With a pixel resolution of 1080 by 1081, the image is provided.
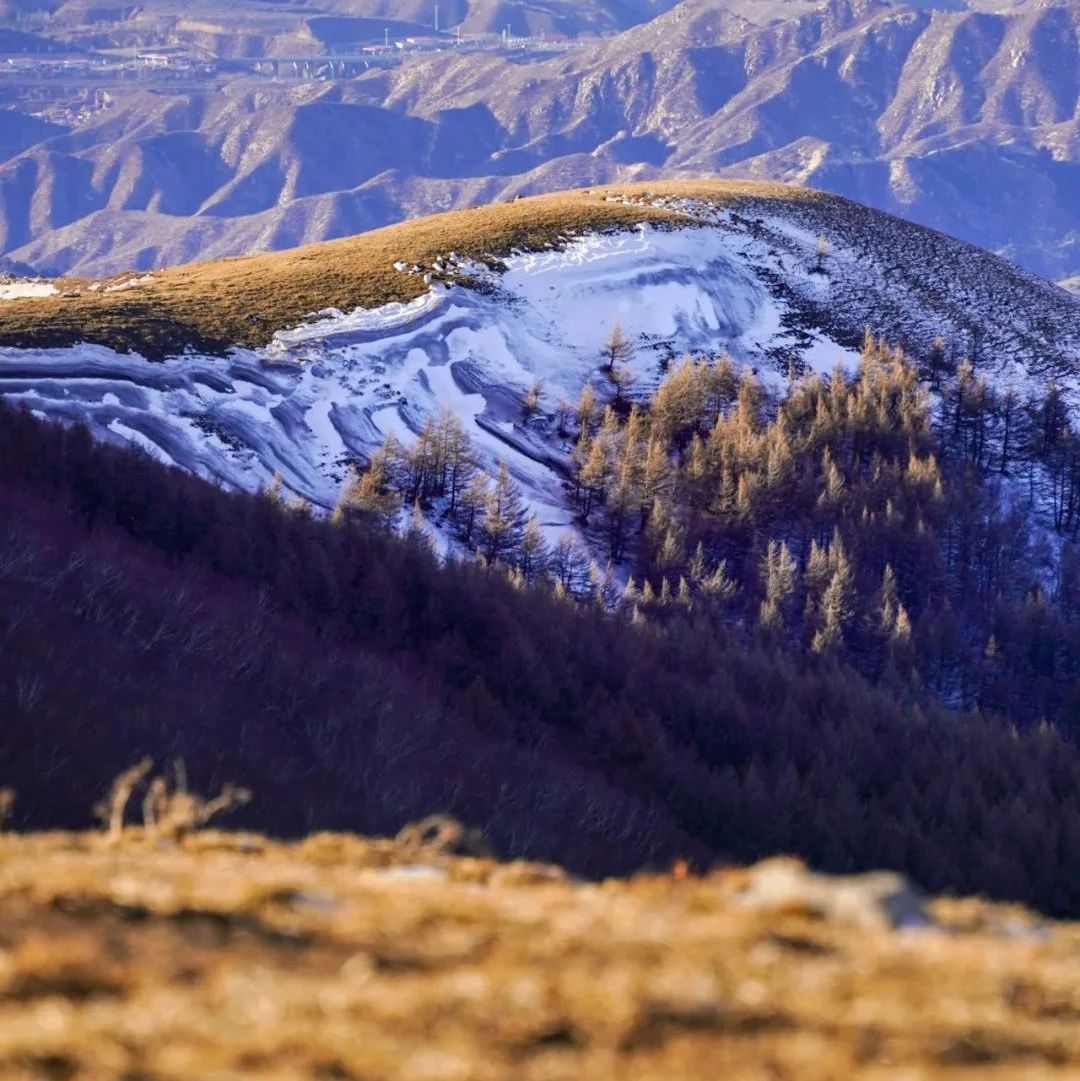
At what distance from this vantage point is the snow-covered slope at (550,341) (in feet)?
159

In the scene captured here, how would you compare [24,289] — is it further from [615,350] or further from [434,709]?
[434,709]

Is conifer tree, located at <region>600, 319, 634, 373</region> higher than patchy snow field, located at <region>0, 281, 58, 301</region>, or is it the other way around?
patchy snow field, located at <region>0, 281, 58, 301</region>

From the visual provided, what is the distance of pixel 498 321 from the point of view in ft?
210

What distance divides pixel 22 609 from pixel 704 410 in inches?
1698

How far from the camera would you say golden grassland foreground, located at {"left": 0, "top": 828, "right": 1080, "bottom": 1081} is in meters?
5.26

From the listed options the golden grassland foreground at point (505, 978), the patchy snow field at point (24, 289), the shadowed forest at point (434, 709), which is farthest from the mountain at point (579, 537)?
the golden grassland foreground at point (505, 978)

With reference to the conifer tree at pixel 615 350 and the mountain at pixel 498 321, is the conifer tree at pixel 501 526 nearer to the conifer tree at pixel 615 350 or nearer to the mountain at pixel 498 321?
the mountain at pixel 498 321

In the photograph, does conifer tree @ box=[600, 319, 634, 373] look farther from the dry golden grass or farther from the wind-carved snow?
the dry golden grass

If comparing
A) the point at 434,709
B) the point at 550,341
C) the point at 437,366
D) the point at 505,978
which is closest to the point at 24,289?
the point at 437,366

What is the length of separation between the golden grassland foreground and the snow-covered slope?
1585 inches

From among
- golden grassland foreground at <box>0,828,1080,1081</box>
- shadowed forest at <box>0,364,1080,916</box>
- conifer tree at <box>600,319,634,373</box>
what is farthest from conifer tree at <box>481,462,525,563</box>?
golden grassland foreground at <box>0,828,1080,1081</box>

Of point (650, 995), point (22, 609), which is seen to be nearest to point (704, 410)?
point (22, 609)

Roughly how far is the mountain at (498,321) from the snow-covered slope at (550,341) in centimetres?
14

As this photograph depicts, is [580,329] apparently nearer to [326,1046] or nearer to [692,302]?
[692,302]
